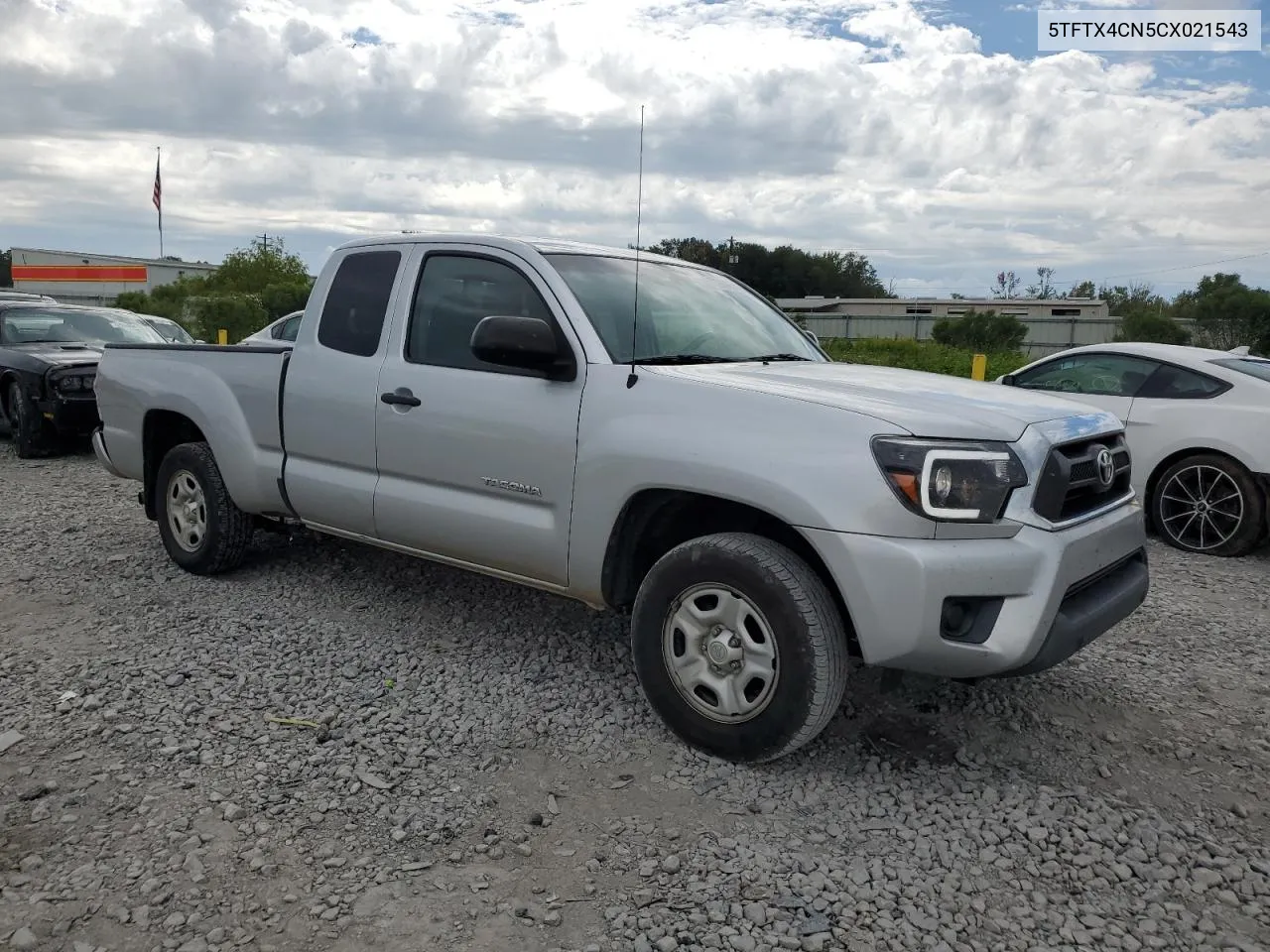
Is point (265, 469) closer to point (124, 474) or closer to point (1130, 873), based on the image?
point (124, 474)

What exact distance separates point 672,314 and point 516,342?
0.86 meters

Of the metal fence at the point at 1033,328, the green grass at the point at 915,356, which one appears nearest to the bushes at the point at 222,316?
the metal fence at the point at 1033,328

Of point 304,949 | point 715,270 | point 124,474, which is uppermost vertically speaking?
point 715,270

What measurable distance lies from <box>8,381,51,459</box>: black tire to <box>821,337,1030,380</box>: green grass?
17794 mm

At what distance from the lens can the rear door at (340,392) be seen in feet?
15.4

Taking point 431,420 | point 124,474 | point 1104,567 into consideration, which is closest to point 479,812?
point 431,420

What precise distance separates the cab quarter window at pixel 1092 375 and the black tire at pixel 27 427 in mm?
9159

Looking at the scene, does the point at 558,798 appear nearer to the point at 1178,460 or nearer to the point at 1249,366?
the point at 1178,460

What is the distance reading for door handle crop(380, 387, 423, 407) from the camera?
14.5ft

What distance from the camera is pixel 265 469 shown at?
518 centimetres

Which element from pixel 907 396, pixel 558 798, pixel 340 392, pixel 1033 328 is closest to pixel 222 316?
pixel 1033 328

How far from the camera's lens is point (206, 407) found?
5453 mm

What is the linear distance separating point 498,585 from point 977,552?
3.12 meters

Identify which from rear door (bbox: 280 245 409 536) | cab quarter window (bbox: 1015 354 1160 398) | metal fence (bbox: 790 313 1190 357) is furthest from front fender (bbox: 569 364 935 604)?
metal fence (bbox: 790 313 1190 357)
